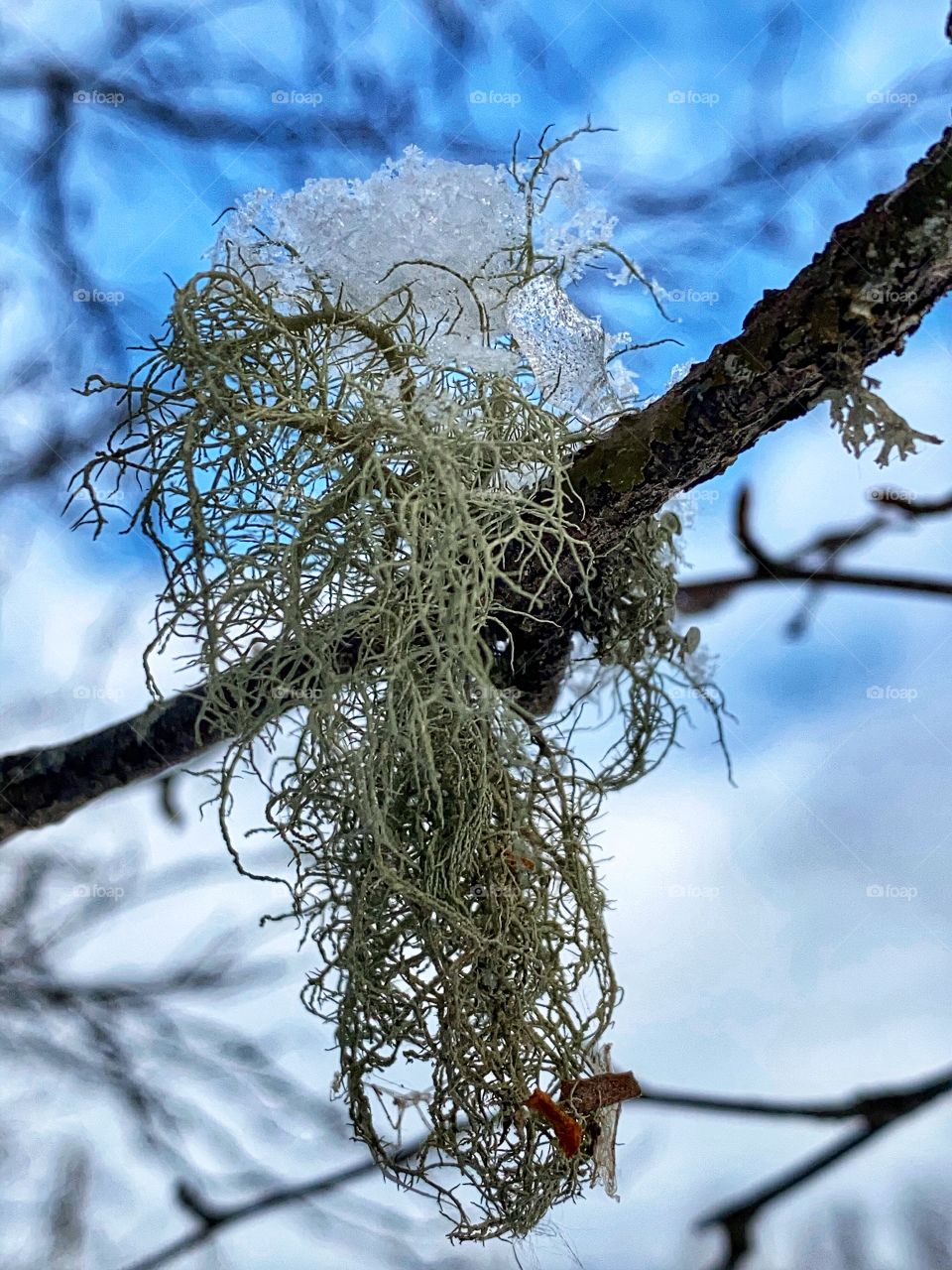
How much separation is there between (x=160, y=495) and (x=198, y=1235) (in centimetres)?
57

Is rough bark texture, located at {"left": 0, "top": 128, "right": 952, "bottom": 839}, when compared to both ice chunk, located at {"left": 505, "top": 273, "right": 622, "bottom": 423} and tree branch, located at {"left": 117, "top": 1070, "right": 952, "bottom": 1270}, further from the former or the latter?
tree branch, located at {"left": 117, "top": 1070, "right": 952, "bottom": 1270}

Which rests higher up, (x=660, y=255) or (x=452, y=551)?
(x=660, y=255)

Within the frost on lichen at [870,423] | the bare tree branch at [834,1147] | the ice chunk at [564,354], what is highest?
the ice chunk at [564,354]

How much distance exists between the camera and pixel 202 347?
1.45 feet

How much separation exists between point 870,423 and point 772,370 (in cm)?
4

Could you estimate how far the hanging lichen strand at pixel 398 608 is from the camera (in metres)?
0.43

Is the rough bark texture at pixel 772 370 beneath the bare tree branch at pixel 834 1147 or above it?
above

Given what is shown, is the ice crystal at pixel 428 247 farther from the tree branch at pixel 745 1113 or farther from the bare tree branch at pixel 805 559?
the tree branch at pixel 745 1113

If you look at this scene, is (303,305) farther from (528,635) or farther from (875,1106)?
(875,1106)

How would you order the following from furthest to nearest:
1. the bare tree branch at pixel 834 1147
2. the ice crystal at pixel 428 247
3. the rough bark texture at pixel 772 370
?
the bare tree branch at pixel 834 1147 < the ice crystal at pixel 428 247 < the rough bark texture at pixel 772 370

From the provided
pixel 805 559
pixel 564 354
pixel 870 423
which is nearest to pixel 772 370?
pixel 870 423

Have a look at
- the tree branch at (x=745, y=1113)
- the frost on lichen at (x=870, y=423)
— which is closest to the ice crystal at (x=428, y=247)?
the frost on lichen at (x=870, y=423)

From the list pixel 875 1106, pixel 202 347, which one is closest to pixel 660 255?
pixel 202 347

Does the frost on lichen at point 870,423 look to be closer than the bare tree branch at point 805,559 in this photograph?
Yes
